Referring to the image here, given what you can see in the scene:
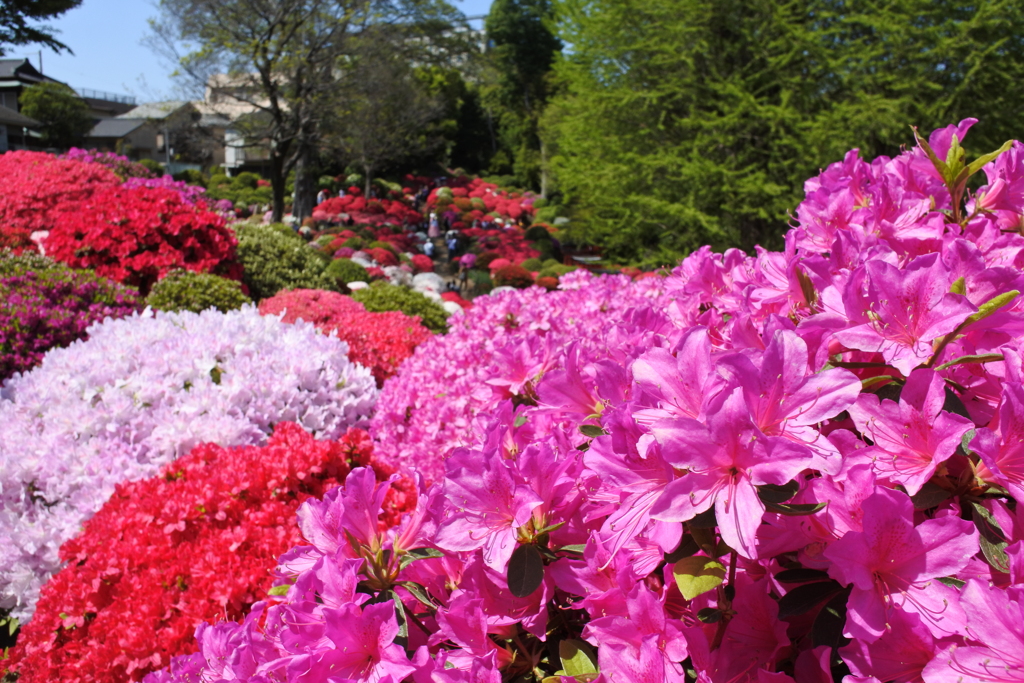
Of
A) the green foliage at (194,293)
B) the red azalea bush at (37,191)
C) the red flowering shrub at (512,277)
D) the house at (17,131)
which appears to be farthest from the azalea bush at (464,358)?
the house at (17,131)

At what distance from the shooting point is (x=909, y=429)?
2.71 feet

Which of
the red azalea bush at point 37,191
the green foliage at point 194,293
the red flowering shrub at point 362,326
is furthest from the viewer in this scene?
the red azalea bush at point 37,191

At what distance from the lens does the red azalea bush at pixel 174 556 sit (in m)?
2.13

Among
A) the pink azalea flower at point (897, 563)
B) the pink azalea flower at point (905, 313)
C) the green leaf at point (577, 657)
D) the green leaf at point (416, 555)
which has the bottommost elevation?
the green leaf at point (577, 657)

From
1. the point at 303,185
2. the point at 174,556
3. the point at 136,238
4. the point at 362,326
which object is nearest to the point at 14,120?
the point at 303,185

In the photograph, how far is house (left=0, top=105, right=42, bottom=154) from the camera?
4341 cm

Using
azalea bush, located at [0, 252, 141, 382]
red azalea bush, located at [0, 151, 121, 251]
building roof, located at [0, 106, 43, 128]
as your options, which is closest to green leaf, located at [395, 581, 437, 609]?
azalea bush, located at [0, 252, 141, 382]

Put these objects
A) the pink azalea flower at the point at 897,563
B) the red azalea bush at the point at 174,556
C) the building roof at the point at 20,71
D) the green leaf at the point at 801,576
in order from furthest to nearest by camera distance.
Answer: the building roof at the point at 20,71 → the red azalea bush at the point at 174,556 → the green leaf at the point at 801,576 → the pink azalea flower at the point at 897,563

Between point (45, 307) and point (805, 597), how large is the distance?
558 centimetres

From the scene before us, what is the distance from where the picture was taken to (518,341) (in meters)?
1.66

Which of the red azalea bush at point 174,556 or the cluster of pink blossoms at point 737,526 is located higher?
the cluster of pink blossoms at point 737,526

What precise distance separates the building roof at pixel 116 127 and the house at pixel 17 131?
10704 millimetres

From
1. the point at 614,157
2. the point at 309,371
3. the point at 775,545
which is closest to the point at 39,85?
the point at 614,157

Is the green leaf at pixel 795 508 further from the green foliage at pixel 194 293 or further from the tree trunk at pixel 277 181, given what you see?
the tree trunk at pixel 277 181
